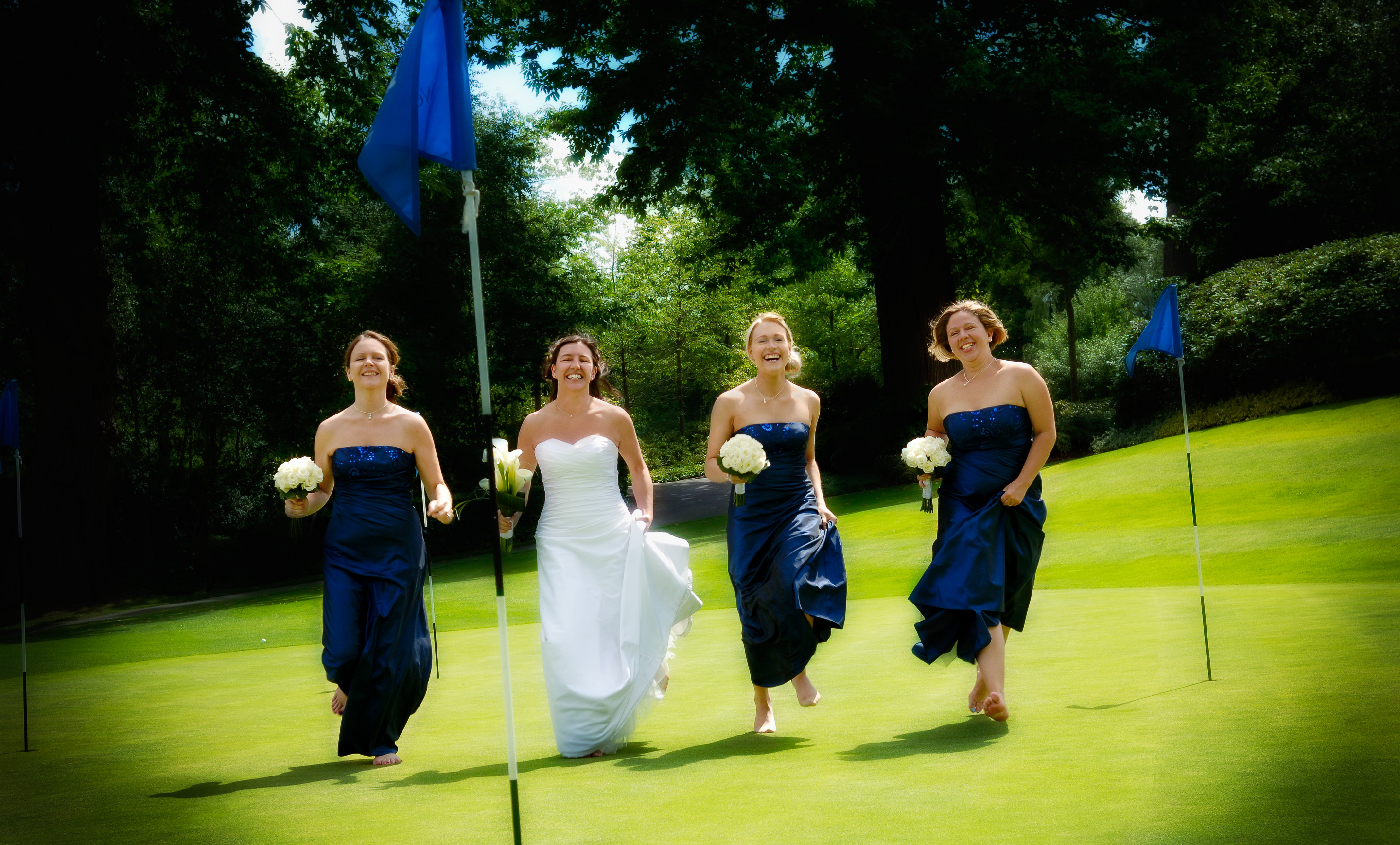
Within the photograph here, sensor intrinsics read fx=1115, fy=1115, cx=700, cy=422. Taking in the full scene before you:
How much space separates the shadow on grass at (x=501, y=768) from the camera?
5.69 metres

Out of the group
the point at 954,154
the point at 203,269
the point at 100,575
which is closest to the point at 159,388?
the point at 203,269

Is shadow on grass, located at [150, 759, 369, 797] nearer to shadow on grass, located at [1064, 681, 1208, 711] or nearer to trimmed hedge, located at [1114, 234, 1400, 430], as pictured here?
shadow on grass, located at [1064, 681, 1208, 711]

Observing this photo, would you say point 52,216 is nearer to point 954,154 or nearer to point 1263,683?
point 954,154

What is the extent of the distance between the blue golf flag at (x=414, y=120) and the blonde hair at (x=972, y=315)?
3393 millimetres

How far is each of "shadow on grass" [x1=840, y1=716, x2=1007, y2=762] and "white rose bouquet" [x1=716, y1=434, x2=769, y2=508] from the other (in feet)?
5.84

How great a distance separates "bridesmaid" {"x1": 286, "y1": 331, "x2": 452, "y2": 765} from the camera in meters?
6.82

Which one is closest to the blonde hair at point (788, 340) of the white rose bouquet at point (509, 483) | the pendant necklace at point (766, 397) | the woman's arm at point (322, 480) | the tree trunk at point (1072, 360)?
the pendant necklace at point (766, 397)

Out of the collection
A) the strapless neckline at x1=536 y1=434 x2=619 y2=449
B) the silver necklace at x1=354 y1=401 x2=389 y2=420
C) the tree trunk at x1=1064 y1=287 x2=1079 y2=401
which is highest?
the tree trunk at x1=1064 y1=287 x2=1079 y2=401

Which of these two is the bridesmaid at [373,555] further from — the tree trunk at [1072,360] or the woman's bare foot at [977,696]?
the tree trunk at [1072,360]

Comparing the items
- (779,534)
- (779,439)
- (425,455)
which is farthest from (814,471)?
(425,455)

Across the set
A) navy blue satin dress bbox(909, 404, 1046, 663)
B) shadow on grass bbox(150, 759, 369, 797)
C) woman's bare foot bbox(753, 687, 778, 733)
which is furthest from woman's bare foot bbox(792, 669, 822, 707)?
shadow on grass bbox(150, 759, 369, 797)

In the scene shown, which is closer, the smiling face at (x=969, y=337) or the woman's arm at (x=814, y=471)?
the smiling face at (x=969, y=337)

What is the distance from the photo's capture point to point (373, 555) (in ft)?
23.2

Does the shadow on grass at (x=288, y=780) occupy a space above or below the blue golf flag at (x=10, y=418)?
below
